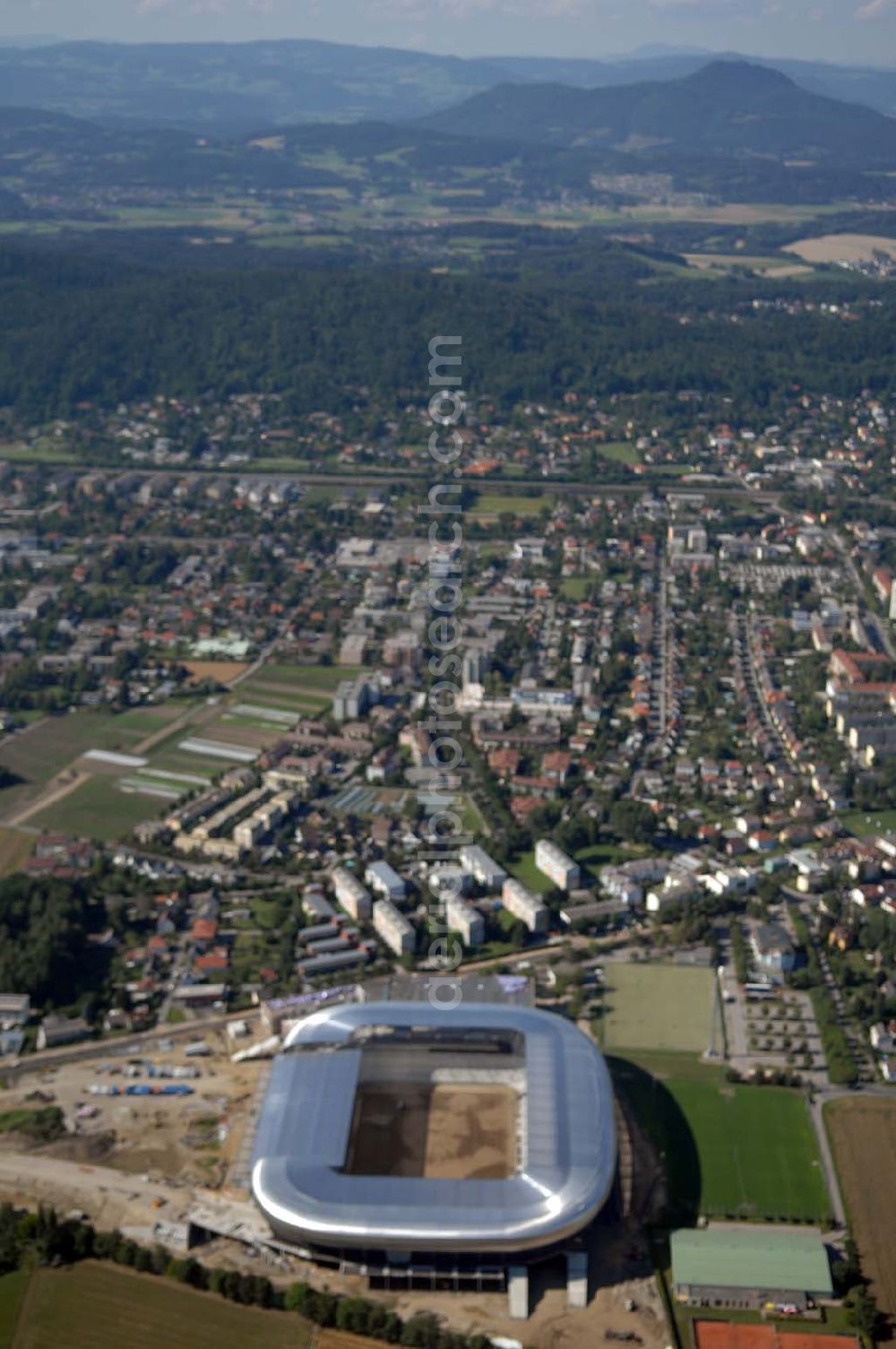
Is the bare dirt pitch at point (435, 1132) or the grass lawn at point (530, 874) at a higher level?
the bare dirt pitch at point (435, 1132)

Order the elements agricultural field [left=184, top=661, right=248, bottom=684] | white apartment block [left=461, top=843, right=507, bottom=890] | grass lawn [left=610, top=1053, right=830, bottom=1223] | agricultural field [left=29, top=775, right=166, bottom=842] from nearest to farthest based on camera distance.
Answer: grass lawn [left=610, top=1053, right=830, bottom=1223], white apartment block [left=461, top=843, right=507, bottom=890], agricultural field [left=29, top=775, right=166, bottom=842], agricultural field [left=184, top=661, right=248, bottom=684]

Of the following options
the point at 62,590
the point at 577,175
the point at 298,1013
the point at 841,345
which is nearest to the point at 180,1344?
the point at 298,1013

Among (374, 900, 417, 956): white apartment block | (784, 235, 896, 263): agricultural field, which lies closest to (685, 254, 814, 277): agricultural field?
(784, 235, 896, 263): agricultural field

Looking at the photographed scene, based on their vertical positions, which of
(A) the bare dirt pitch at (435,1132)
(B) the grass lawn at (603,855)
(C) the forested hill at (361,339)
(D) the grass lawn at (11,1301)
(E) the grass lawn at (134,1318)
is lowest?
(D) the grass lawn at (11,1301)

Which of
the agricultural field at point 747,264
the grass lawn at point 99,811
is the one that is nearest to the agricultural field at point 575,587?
the grass lawn at point 99,811

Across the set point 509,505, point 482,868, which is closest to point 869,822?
point 482,868

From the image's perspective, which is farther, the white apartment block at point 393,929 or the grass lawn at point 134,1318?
the white apartment block at point 393,929

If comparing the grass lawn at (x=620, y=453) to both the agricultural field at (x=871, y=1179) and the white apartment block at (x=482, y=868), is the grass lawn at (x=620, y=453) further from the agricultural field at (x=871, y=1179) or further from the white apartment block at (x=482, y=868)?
the agricultural field at (x=871, y=1179)

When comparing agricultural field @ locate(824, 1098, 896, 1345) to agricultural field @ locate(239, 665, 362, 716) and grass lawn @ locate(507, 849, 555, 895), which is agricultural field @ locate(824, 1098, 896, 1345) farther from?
agricultural field @ locate(239, 665, 362, 716)
